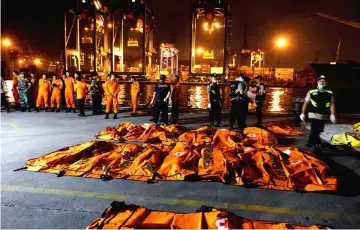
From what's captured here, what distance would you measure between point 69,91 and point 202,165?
10.6 meters

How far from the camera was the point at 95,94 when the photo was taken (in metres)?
12.9

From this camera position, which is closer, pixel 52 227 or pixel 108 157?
pixel 52 227

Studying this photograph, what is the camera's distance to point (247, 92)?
10195 millimetres

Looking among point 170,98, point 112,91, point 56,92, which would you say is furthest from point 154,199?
point 56,92

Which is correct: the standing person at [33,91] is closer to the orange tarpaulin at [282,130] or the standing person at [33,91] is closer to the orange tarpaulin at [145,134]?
the orange tarpaulin at [145,134]

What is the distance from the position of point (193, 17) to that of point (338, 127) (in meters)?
7.85

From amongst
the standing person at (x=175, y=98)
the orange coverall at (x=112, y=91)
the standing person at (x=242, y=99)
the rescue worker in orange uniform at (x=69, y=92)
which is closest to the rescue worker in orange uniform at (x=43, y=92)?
the rescue worker in orange uniform at (x=69, y=92)

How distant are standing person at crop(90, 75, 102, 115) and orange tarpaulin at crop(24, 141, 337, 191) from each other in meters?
7.30

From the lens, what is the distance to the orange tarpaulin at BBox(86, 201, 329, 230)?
3059mm

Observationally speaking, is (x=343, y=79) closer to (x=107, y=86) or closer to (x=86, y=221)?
(x=107, y=86)

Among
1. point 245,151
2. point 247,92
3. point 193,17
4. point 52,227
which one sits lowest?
point 52,227

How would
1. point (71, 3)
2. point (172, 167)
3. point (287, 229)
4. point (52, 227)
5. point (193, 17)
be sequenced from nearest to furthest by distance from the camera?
point (287, 229) < point (52, 227) < point (172, 167) < point (193, 17) < point (71, 3)

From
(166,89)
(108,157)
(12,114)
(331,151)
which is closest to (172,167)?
(108,157)

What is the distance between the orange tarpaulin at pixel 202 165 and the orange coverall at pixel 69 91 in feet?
27.7
